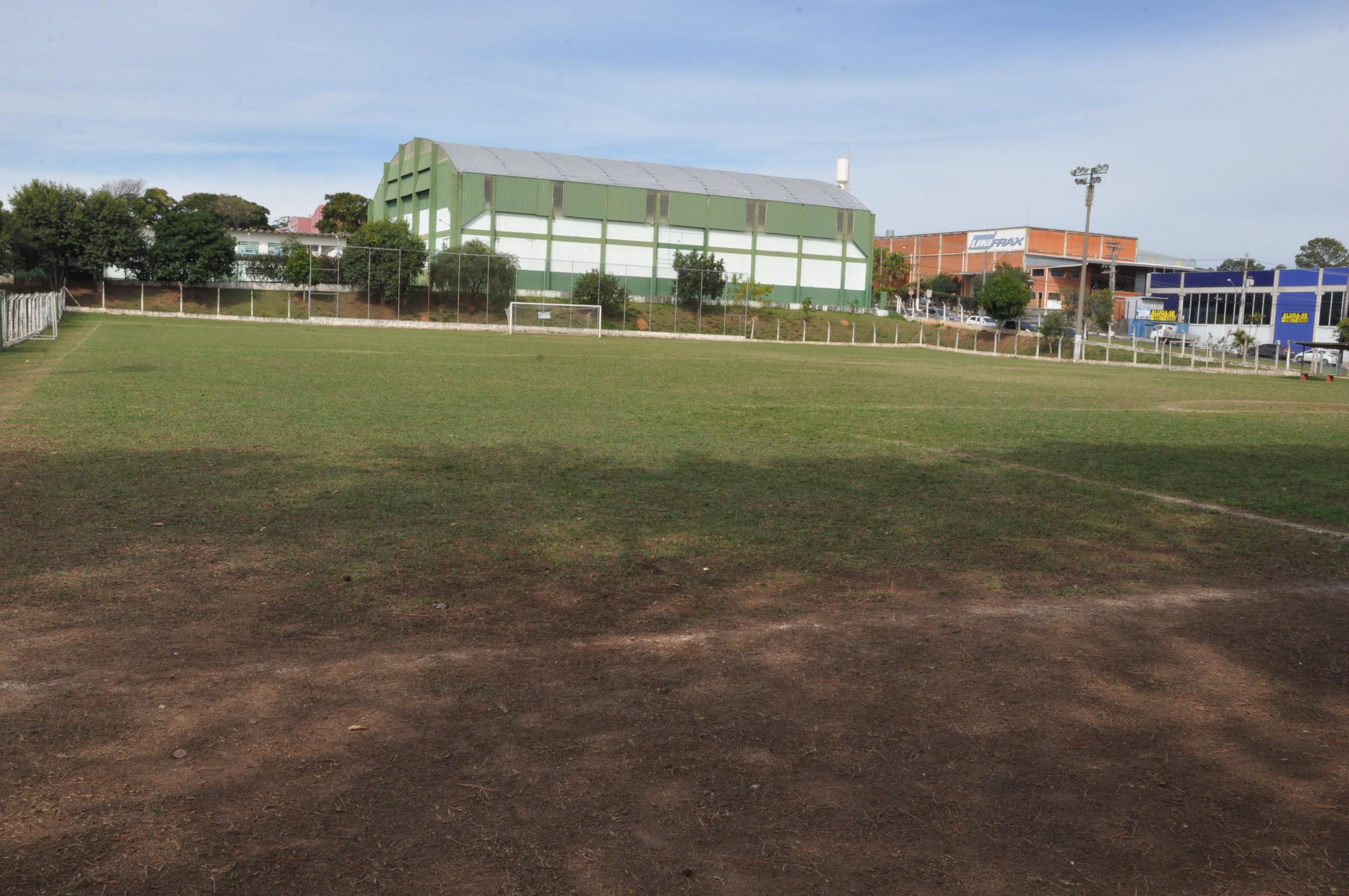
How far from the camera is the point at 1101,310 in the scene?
3561 inches

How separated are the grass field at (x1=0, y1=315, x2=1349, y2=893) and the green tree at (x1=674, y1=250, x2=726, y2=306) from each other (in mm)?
64965

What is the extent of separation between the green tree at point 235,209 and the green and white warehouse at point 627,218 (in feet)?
72.7

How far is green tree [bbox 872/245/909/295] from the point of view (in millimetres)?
115938

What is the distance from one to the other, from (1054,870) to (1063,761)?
2.73 ft

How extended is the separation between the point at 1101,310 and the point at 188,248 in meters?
70.8

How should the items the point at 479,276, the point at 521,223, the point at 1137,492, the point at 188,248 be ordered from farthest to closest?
the point at 521,223 → the point at 479,276 → the point at 188,248 → the point at 1137,492

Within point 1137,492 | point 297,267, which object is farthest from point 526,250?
point 1137,492

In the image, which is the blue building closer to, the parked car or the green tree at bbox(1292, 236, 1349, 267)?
the parked car

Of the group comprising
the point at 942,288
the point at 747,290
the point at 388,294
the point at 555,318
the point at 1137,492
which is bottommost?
the point at 1137,492

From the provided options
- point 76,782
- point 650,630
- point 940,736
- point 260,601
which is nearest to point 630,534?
point 650,630

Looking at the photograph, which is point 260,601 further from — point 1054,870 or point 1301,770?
point 1301,770

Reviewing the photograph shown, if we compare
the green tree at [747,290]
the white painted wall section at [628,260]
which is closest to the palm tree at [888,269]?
the green tree at [747,290]

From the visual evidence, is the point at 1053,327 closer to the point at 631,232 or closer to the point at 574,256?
the point at 631,232

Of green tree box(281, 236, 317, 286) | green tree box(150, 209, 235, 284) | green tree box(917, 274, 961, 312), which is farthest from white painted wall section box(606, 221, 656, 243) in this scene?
green tree box(917, 274, 961, 312)
